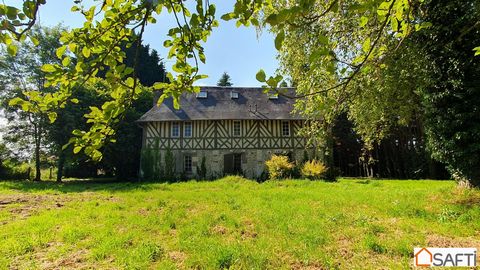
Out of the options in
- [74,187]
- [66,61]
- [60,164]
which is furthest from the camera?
[60,164]

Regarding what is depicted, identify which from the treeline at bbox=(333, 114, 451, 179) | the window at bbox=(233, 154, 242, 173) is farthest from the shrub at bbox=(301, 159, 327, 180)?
the window at bbox=(233, 154, 242, 173)

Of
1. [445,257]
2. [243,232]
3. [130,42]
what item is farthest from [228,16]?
[243,232]

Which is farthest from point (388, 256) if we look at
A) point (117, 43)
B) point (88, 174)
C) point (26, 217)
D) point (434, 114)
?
point (88, 174)

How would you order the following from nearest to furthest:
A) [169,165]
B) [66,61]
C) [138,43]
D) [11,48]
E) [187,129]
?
[11,48], [66,61], [138,43], [169,165], [187,129]

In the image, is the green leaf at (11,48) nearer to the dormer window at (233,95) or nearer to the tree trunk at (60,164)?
the dormer window at (233,95)

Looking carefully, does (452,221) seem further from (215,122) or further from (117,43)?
(215,122)

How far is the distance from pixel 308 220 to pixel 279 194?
362cm

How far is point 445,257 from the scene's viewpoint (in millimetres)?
3730

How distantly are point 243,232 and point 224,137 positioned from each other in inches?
525

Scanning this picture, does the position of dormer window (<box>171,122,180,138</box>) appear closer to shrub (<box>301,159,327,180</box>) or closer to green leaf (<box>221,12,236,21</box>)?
shrub (<box>301,159,327,180</box>)

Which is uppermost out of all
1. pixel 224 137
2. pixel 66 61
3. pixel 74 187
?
pixel 224 137

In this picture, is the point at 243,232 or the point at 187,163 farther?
the point at 187,163

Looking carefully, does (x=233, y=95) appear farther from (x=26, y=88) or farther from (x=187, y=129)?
(x=26, y=88)

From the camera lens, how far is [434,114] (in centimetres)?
731
